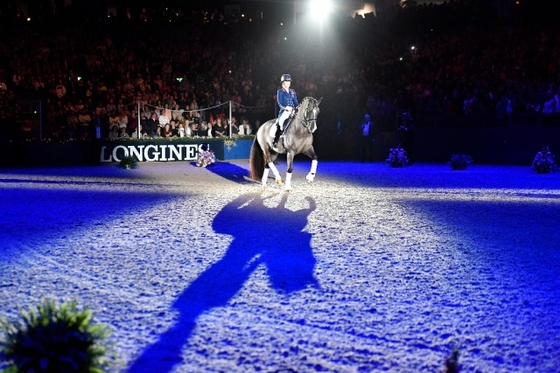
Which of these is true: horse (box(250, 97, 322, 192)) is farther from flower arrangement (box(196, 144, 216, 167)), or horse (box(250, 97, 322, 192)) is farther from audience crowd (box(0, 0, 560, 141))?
audience crowd (box(0, 0, 560, 141))

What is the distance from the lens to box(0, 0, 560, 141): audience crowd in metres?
25.8

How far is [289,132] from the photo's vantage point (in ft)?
49.6

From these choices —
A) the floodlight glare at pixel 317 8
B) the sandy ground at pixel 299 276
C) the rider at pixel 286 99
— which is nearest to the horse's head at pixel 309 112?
the rider at pixel 286 99

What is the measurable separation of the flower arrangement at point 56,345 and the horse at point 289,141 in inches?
429

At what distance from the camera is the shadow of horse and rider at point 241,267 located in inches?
183

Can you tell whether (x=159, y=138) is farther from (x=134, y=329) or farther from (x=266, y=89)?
(x=134, y=329)

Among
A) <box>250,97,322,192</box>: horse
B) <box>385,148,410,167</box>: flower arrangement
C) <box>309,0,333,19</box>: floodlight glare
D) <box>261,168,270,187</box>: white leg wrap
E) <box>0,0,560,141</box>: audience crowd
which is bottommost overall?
<box>261,168,270,187</box>: white leg wrap

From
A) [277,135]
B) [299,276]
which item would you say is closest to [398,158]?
[277,135]

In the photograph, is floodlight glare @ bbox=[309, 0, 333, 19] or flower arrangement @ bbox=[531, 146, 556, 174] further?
floodlight glare @ bbox=[309, 0, 333, 19]

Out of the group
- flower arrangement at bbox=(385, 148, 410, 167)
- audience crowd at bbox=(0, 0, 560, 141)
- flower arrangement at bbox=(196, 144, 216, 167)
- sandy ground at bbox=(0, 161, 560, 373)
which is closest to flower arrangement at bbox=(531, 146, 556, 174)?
audience crowd at bbox=(0, 0, 560, 141)

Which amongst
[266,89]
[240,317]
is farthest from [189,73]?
[240,317]

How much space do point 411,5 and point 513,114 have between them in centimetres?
1741

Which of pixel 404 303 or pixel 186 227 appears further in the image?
pixel 186 227

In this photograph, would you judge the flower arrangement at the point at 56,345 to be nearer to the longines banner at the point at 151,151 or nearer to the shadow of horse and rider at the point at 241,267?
the shadow of horse and rider at the point at 241,267
